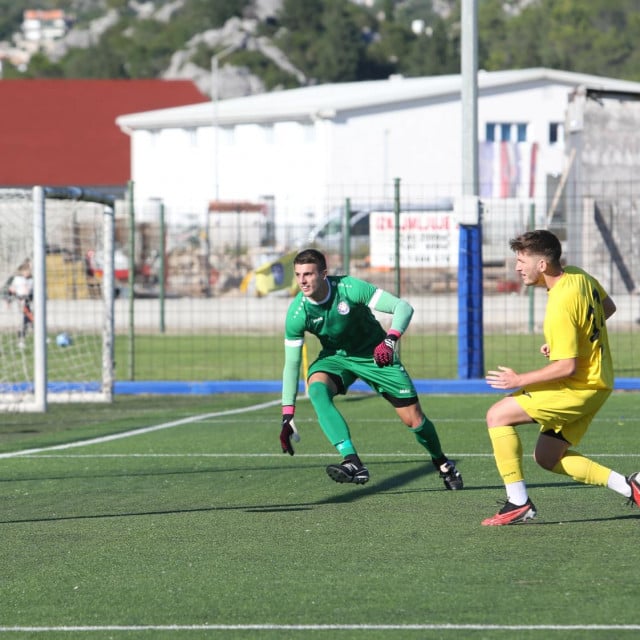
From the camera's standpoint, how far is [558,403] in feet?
24.8

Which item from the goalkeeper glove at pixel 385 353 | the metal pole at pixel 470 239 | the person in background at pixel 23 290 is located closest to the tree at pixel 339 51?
the person in background at pixel 23 290

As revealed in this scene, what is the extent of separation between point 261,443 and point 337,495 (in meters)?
2.88

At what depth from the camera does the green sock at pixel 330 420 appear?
8.91 metres

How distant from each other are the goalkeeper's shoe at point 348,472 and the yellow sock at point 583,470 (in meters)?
1.32

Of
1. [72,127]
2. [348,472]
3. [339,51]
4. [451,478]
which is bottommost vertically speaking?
[451,478]

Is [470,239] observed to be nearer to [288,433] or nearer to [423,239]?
[423,239]

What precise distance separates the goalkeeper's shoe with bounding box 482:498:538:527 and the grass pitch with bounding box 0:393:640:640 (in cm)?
7

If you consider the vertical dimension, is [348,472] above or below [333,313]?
below

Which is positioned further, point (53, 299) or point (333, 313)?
point (53, 299)

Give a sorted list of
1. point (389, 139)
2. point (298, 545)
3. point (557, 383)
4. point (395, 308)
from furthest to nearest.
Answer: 1. point (389, 139)
2. point (395, 308)
3. point (557, 383)
4. point (298, 545)

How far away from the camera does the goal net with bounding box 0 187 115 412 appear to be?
15.0 m

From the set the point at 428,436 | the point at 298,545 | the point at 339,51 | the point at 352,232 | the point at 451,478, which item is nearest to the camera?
the point at 298,545

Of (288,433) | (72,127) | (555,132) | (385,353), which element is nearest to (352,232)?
(288,433)

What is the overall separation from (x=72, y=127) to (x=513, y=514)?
225 feet
